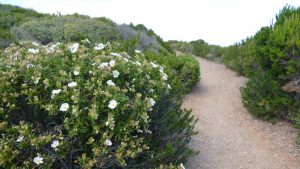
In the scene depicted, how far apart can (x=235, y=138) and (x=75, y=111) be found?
12.8 ft

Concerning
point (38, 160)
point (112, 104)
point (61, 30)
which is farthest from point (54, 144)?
point (61, 30)

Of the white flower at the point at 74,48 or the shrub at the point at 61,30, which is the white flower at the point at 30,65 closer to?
the white flower at the point at 74,48

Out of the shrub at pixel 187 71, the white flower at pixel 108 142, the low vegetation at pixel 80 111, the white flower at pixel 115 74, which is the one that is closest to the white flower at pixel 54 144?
the low vegetation at pixel 80 111

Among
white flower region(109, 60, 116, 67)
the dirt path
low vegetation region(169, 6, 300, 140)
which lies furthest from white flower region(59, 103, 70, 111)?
low vegetation region(169, 6, 300, 140)

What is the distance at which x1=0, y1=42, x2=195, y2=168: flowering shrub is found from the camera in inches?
127

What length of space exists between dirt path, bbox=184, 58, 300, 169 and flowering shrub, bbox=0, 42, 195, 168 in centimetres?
184

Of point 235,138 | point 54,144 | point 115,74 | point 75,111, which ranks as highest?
point 115,74

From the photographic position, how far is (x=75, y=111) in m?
3.16

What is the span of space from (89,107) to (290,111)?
451 cm

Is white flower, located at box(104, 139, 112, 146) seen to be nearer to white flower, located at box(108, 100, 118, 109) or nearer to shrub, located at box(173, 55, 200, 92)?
white flower, located at box(108, 100, 118, 109)

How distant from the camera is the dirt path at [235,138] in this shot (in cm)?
534

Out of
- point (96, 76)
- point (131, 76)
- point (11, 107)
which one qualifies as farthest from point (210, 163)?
point (11, 107)

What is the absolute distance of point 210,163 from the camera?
5.20 meters

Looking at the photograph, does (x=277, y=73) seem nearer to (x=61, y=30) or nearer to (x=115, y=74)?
(x=115, y=74)
